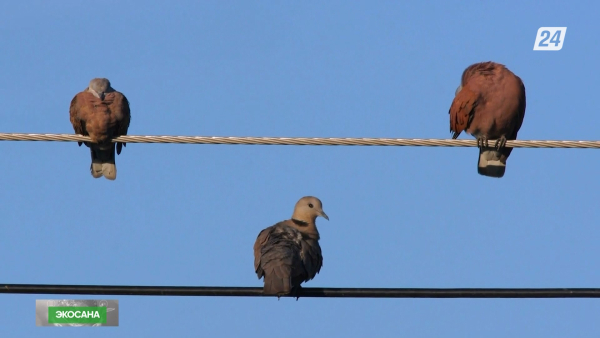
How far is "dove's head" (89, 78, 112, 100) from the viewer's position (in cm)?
995

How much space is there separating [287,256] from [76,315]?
1.67 m

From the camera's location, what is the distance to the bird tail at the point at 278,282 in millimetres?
7000

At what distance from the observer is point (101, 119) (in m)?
9.56

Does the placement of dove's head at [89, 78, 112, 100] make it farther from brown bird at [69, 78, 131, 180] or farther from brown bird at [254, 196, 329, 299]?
brown bird at [254, 196, 329, 299]

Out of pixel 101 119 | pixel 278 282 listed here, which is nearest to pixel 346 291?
pixel 278 282

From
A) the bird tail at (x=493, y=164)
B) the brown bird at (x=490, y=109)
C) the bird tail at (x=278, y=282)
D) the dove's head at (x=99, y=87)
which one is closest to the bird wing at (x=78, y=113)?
the dove's head at (x=99, y=87)

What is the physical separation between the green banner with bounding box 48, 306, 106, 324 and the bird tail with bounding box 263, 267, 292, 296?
1.41 metres

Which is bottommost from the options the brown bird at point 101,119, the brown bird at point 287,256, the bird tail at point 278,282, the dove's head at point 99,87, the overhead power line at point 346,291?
the overhead power line at point 346,291

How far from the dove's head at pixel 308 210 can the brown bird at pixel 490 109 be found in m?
1.65

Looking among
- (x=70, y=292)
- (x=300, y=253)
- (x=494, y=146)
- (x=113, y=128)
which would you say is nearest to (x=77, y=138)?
(x=70, y=292)

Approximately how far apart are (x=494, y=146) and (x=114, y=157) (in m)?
3.83

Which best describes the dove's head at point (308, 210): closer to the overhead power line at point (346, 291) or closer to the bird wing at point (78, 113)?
the bird wing at point (78, 113)

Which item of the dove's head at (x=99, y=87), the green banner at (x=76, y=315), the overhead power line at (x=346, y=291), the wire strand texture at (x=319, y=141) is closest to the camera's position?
the overhead power line at (x=346, y=291)

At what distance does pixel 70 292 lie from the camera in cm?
608
